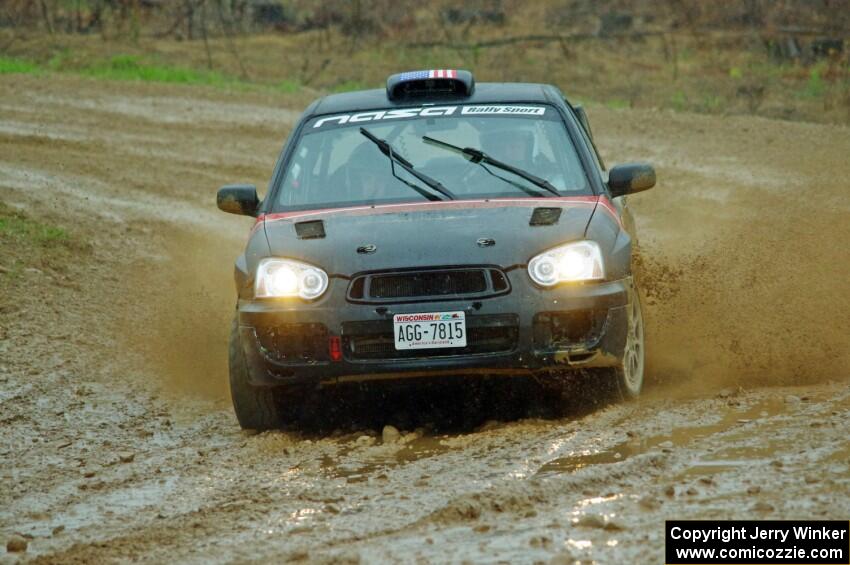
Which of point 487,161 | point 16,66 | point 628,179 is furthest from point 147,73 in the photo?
point 628,179

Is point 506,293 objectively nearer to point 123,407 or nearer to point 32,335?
point 123,407

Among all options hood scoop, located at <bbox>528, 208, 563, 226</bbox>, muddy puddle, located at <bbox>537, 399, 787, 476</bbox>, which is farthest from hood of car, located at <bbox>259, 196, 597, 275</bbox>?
muddy puddle, located at <bbox>537, 399, 787, 476</bbox>

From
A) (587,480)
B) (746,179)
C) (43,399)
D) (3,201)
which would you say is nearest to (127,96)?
(3,201)

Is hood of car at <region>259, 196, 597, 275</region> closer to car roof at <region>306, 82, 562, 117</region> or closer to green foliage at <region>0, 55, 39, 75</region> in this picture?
car roof at <region>306, 82, 562, 117</region>

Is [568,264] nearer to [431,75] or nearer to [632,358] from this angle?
[632,358]

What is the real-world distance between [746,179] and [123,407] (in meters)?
9.17

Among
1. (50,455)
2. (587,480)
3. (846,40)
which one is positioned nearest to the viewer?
(587,480)

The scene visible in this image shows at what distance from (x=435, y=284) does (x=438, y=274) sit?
0.15 feet

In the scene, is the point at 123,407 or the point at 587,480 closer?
the point at 587,480

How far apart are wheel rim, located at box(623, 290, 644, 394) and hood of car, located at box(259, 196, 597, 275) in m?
0.53

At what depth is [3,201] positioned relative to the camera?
12789mm

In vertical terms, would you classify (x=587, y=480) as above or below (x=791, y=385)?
above

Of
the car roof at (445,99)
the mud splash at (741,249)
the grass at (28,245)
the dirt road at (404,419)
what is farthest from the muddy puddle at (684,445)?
the grass at (28,245)

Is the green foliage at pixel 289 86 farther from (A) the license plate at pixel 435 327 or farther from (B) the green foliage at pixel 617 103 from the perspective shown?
→ (A) the license plate at pixel 435 327
